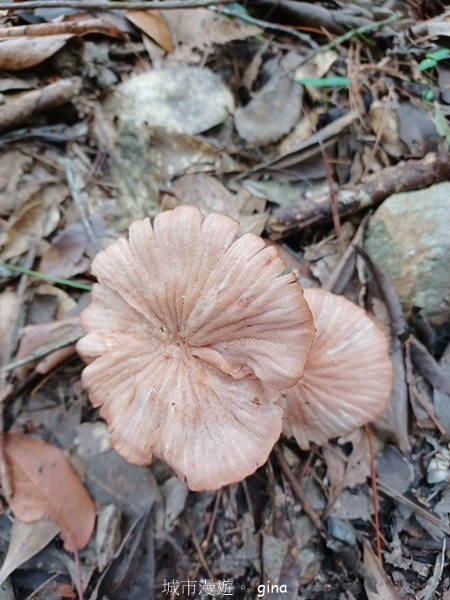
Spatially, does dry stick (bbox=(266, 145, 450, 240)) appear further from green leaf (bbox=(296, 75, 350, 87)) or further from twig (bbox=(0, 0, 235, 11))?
twig (bbox=(0, 0, 235, 11))

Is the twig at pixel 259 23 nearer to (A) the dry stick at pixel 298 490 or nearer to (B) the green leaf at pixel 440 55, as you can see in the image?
(B) the green leaf at pixel 440 55

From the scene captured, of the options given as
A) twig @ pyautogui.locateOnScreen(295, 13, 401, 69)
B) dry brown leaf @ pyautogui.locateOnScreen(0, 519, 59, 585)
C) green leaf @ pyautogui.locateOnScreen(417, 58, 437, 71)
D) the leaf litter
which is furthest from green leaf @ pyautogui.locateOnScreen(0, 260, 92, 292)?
green leaf @ pyautogui.locateOnScreen(417, 58, 437, 71)

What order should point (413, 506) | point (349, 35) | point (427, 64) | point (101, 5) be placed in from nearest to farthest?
point (413, 506)
point (101, 5)
point (427, 64)
point (349, 35)

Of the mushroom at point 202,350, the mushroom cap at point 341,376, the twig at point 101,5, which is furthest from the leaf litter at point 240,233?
the mushroom at point 202,350

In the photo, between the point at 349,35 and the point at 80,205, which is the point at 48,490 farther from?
the point at 349,35

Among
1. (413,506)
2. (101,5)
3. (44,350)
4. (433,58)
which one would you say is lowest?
(413,506)

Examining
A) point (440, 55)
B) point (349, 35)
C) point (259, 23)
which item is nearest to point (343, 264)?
point (440, 55)
